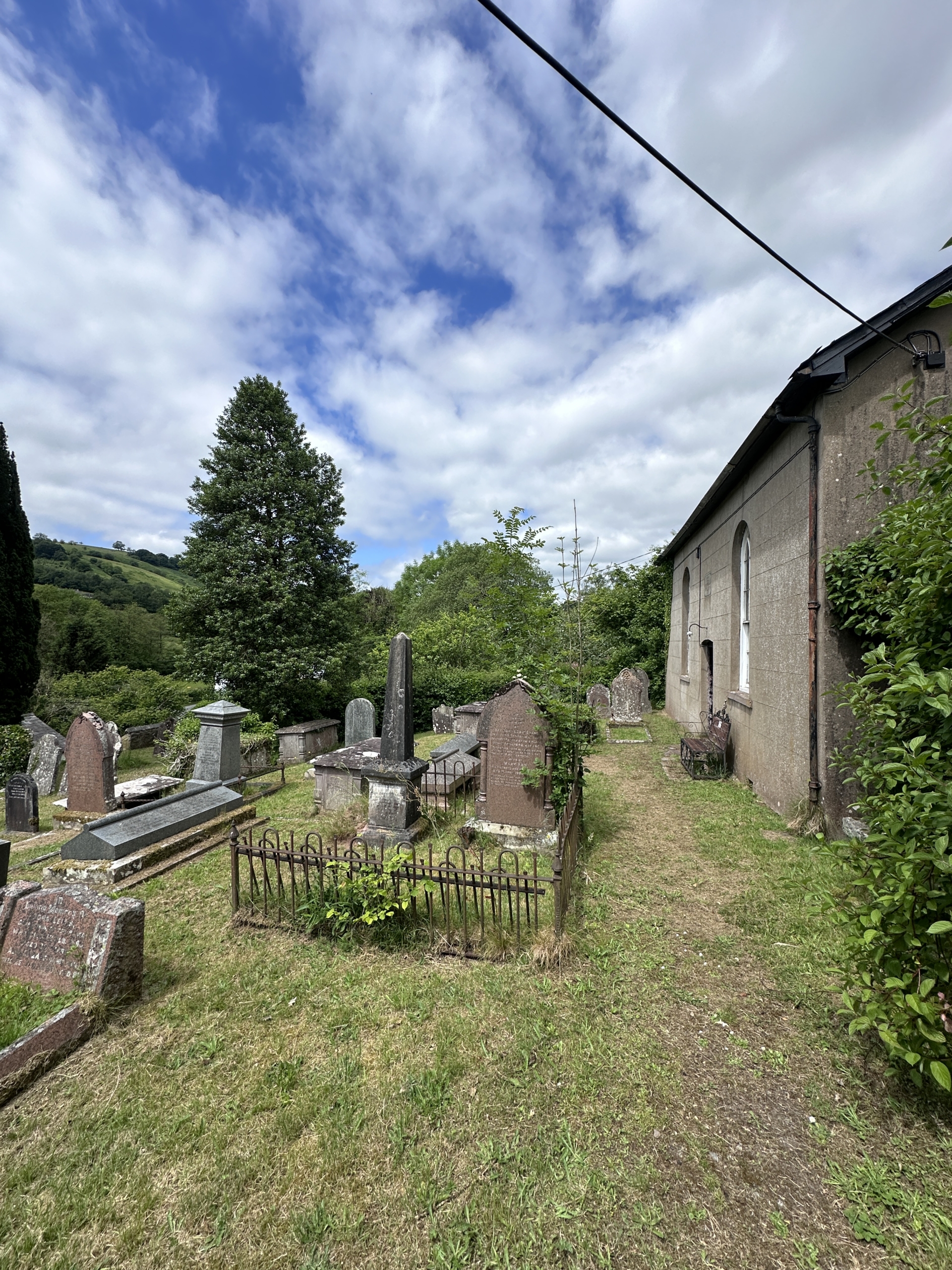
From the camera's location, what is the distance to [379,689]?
16422mm

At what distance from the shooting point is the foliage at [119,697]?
14.6 m

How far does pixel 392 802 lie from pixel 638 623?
52.1 feet

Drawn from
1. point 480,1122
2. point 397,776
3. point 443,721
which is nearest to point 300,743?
point 443,721

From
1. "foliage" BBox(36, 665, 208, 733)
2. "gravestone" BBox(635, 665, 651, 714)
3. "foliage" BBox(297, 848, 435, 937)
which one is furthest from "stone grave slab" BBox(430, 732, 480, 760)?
"foliage" BBox(36, 665, 208, 733)

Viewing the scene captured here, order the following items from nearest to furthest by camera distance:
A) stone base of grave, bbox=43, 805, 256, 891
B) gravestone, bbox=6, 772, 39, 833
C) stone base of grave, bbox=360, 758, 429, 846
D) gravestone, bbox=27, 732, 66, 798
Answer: stone base of grave, bbox=43, 805, 256, 891 < stone base of grave, bbox=360, 758, 429, 846 < gravestone, bbox=6, 772, 39, 833 < gravestone, bbox=27, 732, 66, 798

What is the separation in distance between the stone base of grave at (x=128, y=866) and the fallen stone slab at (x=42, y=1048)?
228 cm

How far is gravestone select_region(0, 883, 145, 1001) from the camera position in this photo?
3.33 meters

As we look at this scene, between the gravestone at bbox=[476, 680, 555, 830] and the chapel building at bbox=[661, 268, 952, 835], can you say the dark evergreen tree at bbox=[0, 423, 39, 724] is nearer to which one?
the gravestone at bbox=[476, 680, 555, 830]

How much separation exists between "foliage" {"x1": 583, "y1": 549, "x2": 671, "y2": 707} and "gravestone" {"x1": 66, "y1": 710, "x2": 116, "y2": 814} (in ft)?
48.7

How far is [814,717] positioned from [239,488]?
14419 millimetres

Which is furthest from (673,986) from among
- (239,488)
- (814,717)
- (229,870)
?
(239,488)

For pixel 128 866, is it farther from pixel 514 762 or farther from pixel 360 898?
pixel 514 762

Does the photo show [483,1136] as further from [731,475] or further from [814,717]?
[731,475]

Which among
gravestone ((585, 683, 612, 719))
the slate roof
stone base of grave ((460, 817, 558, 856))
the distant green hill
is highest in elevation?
the distant green hill
